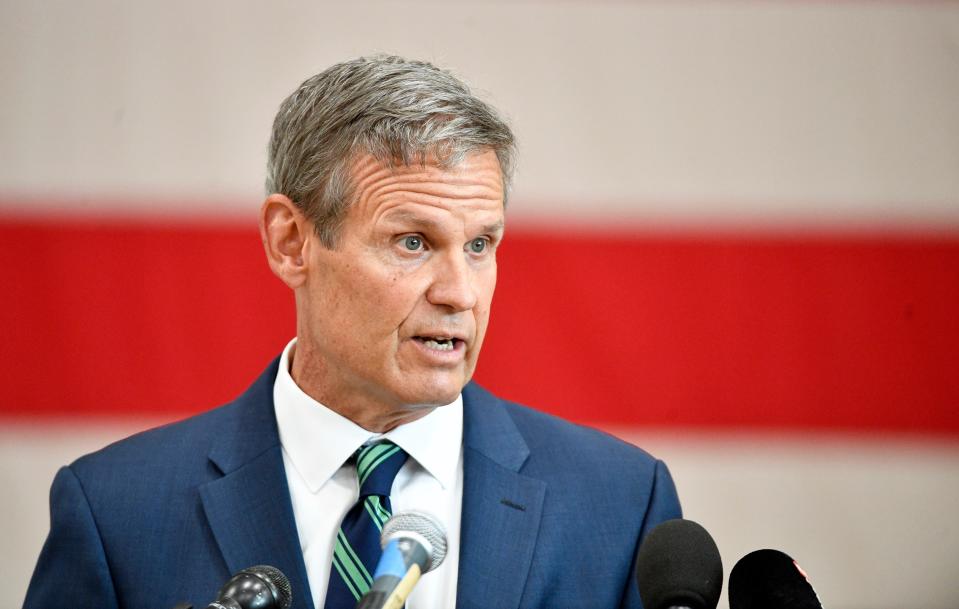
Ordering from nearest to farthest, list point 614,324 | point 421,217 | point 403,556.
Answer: point 403,556 < point 421,217 < point 614,324

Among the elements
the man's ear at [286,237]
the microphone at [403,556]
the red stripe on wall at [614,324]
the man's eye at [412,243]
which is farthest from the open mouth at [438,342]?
the red stripe on wall at [614,324]

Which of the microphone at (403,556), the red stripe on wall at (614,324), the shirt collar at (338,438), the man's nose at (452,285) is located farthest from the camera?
the red stripe on wall at (614,324)

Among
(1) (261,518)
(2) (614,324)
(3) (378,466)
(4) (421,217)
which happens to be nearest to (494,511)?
(3) (378,466)

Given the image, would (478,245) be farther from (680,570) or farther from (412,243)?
(680,570)

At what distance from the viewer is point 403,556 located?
0.99 metres

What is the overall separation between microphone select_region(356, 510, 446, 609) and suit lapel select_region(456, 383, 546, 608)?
481 mm

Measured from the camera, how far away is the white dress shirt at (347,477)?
1.54 metres

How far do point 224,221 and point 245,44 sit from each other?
43 centimetres

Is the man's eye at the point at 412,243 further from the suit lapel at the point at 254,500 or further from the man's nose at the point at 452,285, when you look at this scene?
the suit lapel at the point at 254,500

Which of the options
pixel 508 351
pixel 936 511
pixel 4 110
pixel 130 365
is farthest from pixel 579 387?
pixel 4 110

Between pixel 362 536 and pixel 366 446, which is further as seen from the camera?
pixel 366 446

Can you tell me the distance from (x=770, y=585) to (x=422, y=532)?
0.34 m

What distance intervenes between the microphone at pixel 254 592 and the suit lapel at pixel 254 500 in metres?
0.41

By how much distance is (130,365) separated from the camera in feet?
8.45
